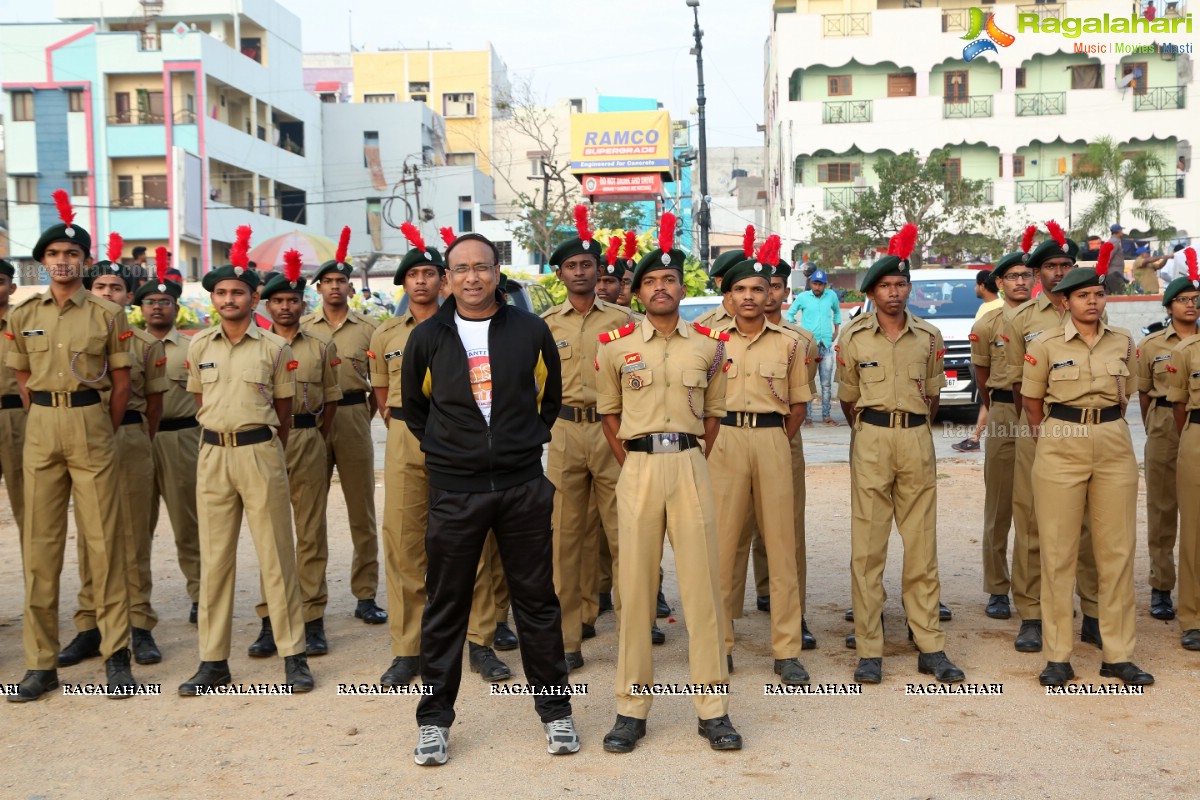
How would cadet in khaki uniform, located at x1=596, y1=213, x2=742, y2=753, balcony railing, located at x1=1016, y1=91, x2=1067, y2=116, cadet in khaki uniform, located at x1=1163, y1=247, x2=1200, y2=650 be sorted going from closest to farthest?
1. cadet in khaki uniform, located at x1=596, y1=213, x2=742, y2=753
2. cadet in khaki uniform, located at x1=1163, y1=247, x2=1200, y2=650
3. balcony railing, located at x1=1016, y1=91, x2=1067, y2=116

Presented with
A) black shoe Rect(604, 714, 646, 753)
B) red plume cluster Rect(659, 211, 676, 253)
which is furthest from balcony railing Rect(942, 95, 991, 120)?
black shoe Rect(604, 714, 646, 753)

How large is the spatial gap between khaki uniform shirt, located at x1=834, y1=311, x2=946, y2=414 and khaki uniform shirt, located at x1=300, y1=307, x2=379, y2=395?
122 inches

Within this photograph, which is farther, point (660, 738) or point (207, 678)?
point (207, 678)

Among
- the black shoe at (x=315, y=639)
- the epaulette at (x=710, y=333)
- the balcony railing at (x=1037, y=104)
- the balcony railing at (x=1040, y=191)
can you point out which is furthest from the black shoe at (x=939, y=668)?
the balcony railing at (x=1037, y=104)

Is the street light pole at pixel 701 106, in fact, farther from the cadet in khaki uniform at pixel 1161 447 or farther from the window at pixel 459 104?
the window at pixel 459 104

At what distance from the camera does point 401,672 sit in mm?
6340

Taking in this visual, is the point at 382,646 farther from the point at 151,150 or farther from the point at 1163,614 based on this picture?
the point at 151,150

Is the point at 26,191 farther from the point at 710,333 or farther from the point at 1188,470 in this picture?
the point at 1188,470

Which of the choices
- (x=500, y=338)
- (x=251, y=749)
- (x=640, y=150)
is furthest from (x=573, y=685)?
(x=640, y=150)

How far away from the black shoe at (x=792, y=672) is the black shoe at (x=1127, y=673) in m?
1.50

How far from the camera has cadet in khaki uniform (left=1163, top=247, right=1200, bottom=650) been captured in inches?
266

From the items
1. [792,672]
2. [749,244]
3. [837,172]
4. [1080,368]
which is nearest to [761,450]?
[792,672]

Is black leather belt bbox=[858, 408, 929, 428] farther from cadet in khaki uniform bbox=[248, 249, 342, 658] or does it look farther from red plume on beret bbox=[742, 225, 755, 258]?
cadet in khaki uniform bbox=[248, 249, 342, 658]

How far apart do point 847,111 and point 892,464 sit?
3921cm
